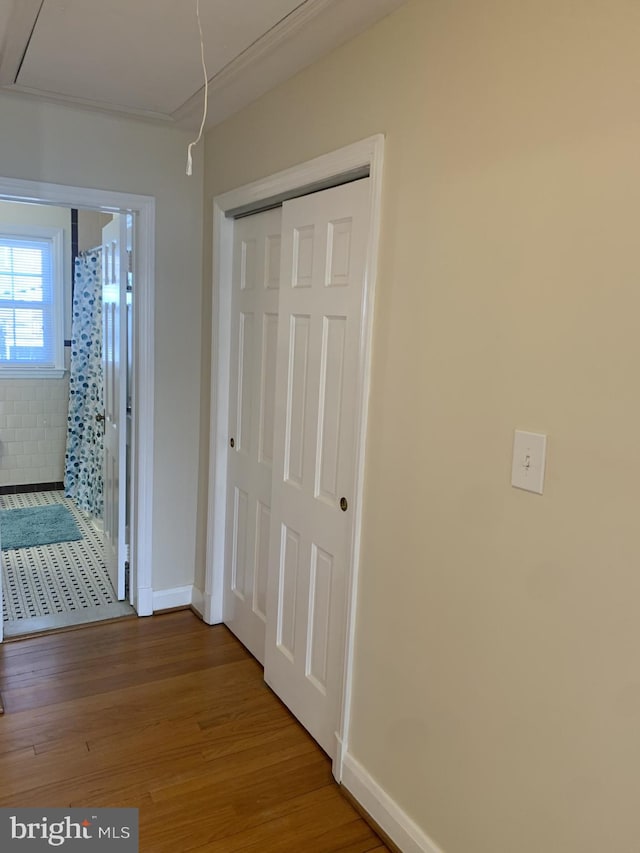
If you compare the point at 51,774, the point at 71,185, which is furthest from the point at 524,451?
the point at 71,185

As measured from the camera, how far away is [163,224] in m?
3.02

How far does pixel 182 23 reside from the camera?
1.91 metres

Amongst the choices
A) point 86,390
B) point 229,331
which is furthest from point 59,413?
point 229,331

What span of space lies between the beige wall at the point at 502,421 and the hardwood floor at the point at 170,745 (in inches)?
12.6

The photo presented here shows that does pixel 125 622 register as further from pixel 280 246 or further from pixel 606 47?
pixel 606 47

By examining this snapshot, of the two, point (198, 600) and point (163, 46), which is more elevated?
point (163, 46)

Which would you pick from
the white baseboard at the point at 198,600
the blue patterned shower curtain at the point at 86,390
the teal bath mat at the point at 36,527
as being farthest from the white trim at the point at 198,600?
the blue patterned shower curtain at the point at 86,390

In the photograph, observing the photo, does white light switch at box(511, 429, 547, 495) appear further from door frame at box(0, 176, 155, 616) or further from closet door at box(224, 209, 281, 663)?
door frame at box(0, 176, 155, 616)

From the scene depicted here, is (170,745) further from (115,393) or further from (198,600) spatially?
(115,393)

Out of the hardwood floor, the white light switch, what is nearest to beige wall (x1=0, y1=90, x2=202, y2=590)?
the hardwood floor

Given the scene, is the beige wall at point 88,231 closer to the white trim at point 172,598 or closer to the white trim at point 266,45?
the white trim at point 266,45

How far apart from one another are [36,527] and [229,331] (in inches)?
95.2

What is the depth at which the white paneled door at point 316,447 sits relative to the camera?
6.78 feet

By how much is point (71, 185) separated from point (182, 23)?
1.12 m
